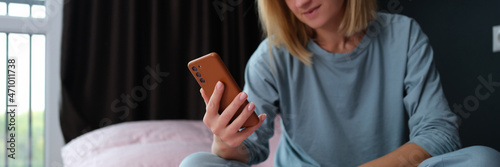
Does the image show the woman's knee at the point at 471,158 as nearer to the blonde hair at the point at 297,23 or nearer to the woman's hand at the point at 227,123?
the woman's hand at the point at 227,123

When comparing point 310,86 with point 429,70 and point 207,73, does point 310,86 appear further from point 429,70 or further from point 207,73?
point 207,73

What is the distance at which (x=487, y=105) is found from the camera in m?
1.63

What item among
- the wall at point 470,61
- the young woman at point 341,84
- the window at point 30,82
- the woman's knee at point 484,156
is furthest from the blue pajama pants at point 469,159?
the window at point 30,82

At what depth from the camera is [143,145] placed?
1453 millimetres

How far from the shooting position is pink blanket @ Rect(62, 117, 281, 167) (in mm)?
1315

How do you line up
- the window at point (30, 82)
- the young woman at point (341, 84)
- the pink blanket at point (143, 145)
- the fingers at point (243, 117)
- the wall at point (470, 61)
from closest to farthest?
the fingers at point (243, 117) → the young woman at point (341, 84) → the pink blanket at point (143, 145) → the wall at point (470, 61) → the window at point (30, 82)

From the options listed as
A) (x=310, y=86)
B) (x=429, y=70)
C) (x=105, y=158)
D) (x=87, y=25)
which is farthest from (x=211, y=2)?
(x=429, y=70)

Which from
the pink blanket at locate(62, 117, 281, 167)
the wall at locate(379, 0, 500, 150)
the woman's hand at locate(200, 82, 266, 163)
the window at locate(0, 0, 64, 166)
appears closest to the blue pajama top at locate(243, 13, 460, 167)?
the woman's hand at locate(200, 82, 266, 163)

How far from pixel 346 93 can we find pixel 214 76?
43 centimetres

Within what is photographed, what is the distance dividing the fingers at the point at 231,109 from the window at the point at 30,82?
165 centimetres

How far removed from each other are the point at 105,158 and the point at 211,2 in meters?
1.30

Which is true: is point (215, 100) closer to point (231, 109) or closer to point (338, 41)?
point (231, 109)

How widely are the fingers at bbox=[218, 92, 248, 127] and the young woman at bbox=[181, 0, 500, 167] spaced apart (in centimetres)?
19

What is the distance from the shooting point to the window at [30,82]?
2072 millimetres
